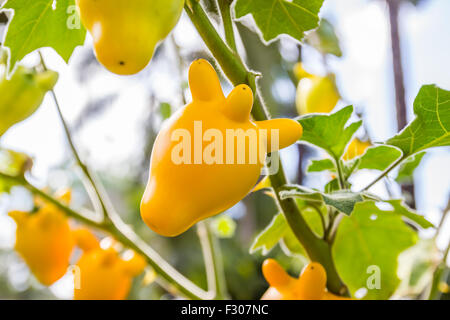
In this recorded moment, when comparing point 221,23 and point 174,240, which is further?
point 174,240

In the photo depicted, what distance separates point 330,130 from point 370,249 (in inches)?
4.2

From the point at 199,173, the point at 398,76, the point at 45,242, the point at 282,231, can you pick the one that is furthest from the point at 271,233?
the point at 398,76

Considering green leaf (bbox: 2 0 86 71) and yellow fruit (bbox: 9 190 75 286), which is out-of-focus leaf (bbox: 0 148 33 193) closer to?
yellow fruit (bbox: 9 190 75 286)

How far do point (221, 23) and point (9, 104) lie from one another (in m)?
0.13

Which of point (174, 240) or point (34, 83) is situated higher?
point (34, 83)

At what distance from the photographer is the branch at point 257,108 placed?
20 centimetres

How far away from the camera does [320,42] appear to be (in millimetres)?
510

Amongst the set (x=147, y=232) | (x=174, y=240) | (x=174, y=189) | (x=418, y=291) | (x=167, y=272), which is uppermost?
(x=174, y=189)

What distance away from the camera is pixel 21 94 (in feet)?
0.89

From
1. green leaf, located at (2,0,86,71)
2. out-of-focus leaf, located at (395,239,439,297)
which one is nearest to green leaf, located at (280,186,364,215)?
green leaf, located at (2,0,86,71)

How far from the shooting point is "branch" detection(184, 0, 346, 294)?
204 millimetres

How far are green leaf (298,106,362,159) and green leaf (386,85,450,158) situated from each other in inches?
0.9
